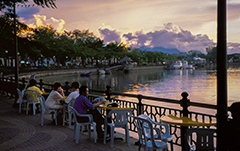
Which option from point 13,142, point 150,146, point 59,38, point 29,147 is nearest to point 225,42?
point 150,146

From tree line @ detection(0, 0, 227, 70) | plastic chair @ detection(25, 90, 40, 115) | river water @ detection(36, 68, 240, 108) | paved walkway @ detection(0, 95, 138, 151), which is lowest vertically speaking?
river water @ detection(36, 68, 240, 108)

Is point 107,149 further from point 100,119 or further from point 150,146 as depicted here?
point 150,146

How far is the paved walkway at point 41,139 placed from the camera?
18.2 ft

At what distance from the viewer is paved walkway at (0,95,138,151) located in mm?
5562

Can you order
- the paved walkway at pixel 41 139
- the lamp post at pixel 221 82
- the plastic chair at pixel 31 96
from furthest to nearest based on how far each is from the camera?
the plastic chair at pixel 31 96 < the paved walkway at pixel 41 139 < the lamp post at pixel 221 82

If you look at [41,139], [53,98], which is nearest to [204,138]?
[41,139]

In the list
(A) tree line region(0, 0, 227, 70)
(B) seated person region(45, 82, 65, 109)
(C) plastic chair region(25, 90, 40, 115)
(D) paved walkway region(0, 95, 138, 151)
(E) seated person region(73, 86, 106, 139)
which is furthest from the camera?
(A) tree line region(0, 0, 227, 70)

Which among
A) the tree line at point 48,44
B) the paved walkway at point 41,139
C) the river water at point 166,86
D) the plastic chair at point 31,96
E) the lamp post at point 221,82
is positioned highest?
the tree line at point 48,44

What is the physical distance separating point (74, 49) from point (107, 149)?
213 ft

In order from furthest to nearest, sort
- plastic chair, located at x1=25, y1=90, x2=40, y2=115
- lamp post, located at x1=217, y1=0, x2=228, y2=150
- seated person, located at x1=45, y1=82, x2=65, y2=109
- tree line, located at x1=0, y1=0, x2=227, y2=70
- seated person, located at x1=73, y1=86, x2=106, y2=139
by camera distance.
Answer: tree line, located at x1=0, y1=0, x2=227, y2=70 → plastic chair, located at x1=25, y1=90, x2=40, y2=115 → seated person, located at x1=45, y1=82, x2=65, y2=109 → seated person, located at x1=73, y1=86, x2=106, y2=139 → lamp post, located at x1=217, y1=0, x2=228, y2=150

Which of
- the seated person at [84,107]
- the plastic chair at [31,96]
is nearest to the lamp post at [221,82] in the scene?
the seated person at [84,107]

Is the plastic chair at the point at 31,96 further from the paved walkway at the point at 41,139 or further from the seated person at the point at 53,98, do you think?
the seated person at the point at 53,98

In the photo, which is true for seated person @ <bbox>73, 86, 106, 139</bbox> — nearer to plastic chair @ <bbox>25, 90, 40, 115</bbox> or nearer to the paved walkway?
the paved walkway

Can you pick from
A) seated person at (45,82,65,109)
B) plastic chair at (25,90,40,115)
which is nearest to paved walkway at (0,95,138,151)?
seated person at (45,82,65,109)
